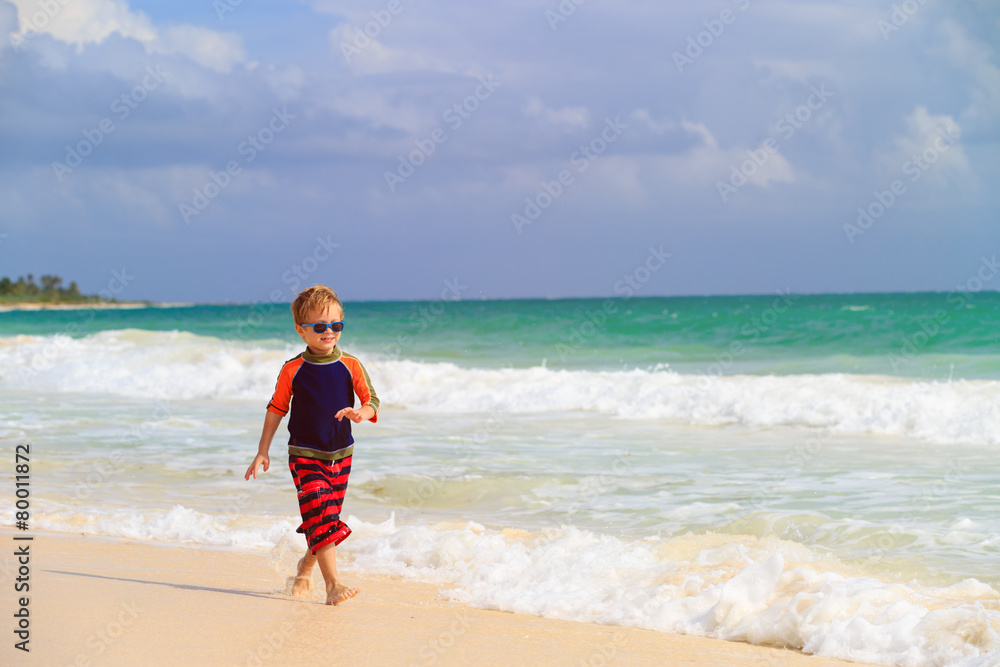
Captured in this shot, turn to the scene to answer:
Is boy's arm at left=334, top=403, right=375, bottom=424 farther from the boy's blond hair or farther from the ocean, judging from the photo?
the ocean

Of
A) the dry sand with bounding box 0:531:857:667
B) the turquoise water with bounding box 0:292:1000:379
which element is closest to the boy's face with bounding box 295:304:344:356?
the dry sand with bounding box 0:531:857:667

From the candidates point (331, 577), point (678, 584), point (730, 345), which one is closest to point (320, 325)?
point (331, 577)

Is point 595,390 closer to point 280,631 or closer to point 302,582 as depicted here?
point 302,582

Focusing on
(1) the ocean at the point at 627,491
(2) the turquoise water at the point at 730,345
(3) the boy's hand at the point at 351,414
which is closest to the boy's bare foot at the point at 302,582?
(1) the ocean at the point at 627,491

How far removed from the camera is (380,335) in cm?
3744

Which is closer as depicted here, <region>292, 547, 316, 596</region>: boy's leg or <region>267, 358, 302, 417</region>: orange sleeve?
<region>267, 358, 302, 417</region>: orange sleeve

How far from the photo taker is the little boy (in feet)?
13.4

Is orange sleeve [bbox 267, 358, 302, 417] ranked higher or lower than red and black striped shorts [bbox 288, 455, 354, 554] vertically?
higher

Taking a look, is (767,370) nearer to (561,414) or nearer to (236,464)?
(561,414)

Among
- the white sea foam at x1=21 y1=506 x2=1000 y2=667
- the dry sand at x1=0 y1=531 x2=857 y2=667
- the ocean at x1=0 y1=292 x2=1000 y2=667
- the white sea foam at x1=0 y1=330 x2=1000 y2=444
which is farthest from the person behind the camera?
the white sea foam at x1=0 y1=330 x2=1000 y2=444

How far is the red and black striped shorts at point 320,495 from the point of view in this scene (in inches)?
161

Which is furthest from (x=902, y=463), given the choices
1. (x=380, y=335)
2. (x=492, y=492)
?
(x=380, y=335)

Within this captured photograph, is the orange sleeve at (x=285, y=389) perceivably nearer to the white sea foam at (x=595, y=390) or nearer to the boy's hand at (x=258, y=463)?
the boy's hand at (x=258, y=463)

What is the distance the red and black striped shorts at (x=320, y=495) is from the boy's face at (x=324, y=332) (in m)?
0.52
